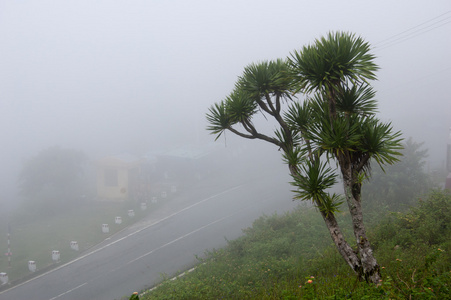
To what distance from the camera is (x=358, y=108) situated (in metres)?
6.59

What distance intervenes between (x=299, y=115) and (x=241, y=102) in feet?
4.79

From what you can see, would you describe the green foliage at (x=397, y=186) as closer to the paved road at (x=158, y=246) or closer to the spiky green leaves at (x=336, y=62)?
the paved road at (x=158, y=246)

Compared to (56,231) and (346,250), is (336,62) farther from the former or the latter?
(56,231)

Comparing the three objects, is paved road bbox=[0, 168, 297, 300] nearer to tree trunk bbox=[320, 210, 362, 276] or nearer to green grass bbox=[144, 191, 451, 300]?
green grass bbox=[144, 191, 451, 300]

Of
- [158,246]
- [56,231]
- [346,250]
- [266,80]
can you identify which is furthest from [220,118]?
[56,231]

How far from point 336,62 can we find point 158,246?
62.7ft

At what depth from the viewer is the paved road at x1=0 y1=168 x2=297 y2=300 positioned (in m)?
17.2

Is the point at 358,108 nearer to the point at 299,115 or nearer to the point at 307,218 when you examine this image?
the point at 299,115

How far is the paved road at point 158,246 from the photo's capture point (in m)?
17.2

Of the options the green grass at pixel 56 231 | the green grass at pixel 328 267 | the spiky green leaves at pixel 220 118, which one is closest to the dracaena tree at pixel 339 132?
the green grass at pixel 328 267

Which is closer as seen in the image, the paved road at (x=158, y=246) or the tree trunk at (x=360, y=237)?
the tree trunk at (x=360, y=237)

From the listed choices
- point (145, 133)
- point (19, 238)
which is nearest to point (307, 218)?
point (19, 238)

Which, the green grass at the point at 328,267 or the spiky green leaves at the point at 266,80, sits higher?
the spiky green leaves at the point at 266,80

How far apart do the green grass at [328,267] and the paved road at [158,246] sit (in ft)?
14.7
